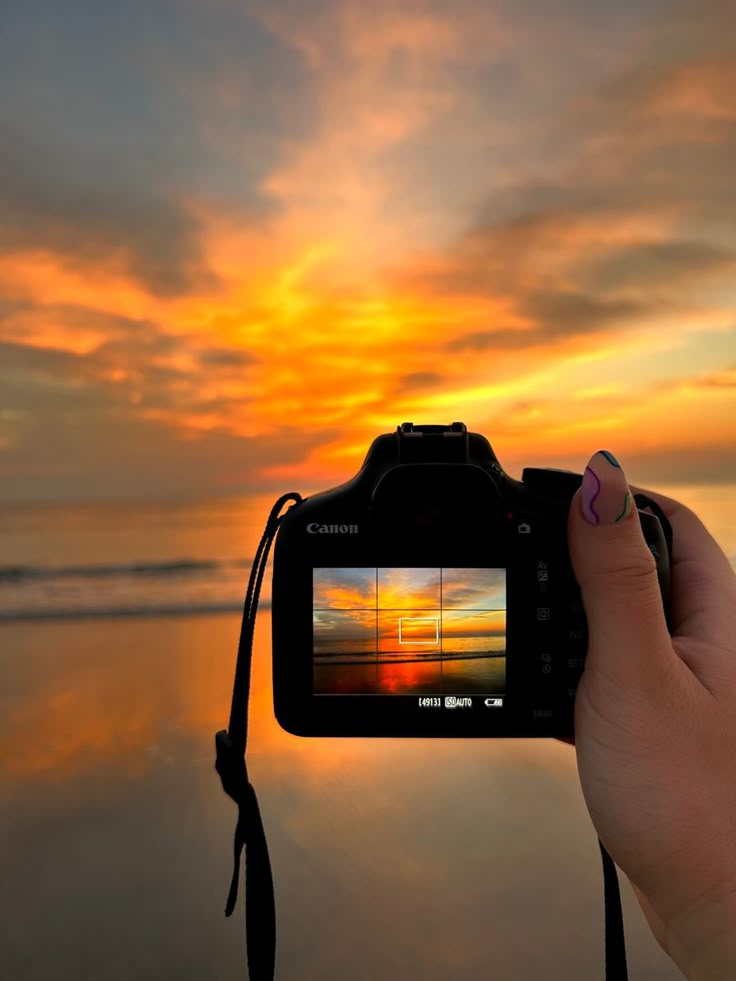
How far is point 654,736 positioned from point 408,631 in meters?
0.34

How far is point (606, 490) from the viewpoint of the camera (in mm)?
933

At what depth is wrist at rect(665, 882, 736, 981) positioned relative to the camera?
36.3 inches

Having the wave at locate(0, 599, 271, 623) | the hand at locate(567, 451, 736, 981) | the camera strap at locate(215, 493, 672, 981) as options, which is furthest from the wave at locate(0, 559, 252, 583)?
the hand at locate(567, 451, 736, 981)

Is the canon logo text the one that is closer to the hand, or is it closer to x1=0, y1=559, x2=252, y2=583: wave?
the hand

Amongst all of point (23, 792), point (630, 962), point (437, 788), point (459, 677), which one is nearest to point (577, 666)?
point (459, 677)

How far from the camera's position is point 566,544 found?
106cm

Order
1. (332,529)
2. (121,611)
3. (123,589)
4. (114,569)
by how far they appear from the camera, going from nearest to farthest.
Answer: (332,529), (121,611), (123,589), (114,569)

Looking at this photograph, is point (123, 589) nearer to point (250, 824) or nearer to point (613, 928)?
point (250, 824)

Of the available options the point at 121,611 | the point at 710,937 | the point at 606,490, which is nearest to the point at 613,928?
the point at 710,937

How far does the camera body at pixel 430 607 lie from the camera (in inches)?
40.6

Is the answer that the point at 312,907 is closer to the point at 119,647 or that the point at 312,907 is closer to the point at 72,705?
the point at 72,705

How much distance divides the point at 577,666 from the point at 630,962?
1.61 metres

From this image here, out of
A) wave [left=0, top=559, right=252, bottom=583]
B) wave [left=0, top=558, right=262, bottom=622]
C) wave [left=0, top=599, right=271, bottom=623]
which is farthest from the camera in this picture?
wave [left=0, top=559, right=252, bottom=583]

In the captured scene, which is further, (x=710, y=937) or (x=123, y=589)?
(x=123, y=589)
